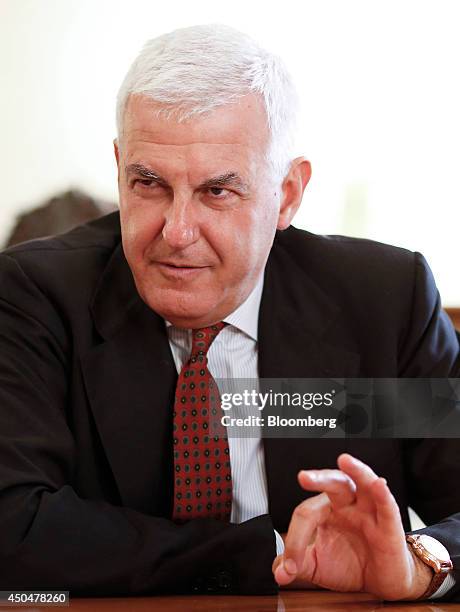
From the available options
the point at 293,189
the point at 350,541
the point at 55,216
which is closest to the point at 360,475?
the point at 350,541

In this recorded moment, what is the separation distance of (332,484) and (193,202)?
493mm

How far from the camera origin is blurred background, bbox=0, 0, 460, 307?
8.57 feet

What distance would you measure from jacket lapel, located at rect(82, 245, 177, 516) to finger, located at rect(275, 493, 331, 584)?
1.34 feet

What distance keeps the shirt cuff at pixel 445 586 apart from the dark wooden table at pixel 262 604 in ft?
0.05

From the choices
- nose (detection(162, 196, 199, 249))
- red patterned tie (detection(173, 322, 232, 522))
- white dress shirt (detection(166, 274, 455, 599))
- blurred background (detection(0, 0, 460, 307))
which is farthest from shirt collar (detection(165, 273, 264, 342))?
blurred background (detection(0, 0, 460, 307))

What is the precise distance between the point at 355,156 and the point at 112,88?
674mm

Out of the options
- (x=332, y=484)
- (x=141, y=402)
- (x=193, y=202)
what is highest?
(x=193, y=202)

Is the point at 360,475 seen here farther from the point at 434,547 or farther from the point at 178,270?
the point at 178,270

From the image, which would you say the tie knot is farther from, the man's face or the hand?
the hand

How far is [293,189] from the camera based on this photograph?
1.70 m

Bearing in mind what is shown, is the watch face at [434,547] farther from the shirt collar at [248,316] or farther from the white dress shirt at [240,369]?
the shirt collar at [248,316]

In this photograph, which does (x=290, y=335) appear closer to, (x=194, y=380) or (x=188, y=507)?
(x=194, y=380)

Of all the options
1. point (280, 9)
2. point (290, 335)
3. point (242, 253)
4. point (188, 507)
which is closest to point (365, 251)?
point (290, 335)

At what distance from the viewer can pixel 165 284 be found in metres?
1.54
